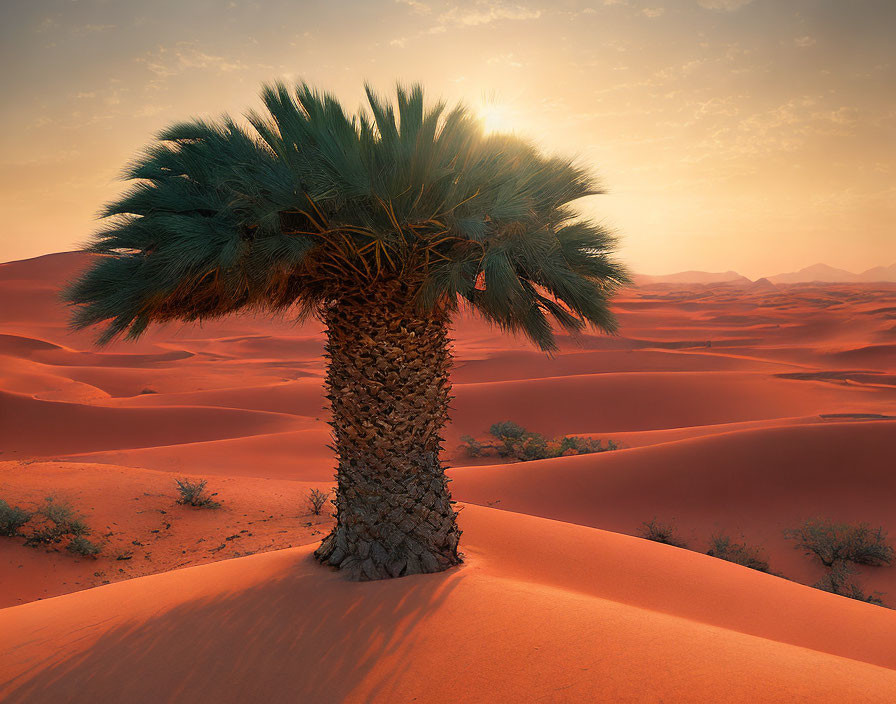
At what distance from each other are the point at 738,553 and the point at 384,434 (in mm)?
7274

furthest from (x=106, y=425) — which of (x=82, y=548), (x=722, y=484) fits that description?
(x=722, y=484)

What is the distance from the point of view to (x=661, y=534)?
1009 cm

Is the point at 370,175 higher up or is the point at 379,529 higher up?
the point at 370,175

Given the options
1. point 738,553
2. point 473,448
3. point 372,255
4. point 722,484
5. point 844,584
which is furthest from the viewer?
point 473,448

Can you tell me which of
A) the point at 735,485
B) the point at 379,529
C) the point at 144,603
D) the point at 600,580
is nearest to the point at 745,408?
the point at 735,485

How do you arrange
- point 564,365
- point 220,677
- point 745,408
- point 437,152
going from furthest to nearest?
point 564,365 < point 745,408 < point 437,152 < point 220,677

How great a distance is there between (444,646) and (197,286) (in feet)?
11.9

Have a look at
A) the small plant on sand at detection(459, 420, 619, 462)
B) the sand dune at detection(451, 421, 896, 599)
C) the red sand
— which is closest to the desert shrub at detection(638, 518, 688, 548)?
the sand dune at detection(451, 421, 896, 599)

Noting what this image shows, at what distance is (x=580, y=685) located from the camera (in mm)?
3357

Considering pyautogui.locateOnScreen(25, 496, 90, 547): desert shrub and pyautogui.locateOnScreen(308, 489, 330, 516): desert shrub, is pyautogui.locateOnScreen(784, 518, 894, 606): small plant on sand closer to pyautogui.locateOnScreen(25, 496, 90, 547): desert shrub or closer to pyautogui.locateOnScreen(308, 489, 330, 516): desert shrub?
pyautogui.locateOnScreen(308, 489, 330, 516): desert shrub

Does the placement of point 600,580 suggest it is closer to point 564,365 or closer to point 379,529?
point 379,529

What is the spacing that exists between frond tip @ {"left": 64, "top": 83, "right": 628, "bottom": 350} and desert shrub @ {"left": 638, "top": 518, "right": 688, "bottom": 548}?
647cm

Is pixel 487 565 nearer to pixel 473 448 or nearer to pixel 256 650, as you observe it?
pixel 256 650

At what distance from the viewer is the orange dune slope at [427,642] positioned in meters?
3.44
